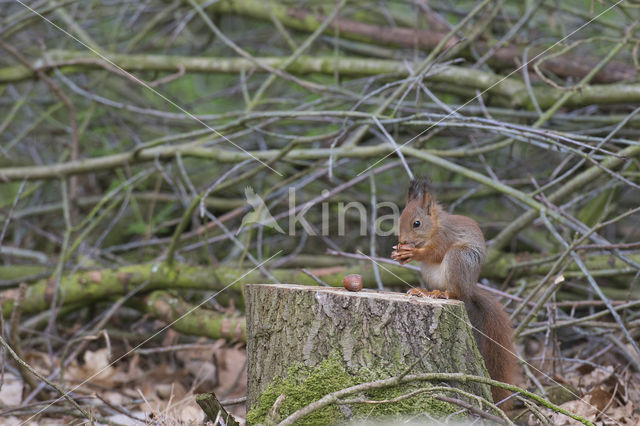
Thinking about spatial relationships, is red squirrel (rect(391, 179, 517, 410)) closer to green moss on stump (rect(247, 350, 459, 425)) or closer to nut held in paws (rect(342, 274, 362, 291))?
nut held in paws (rect(342, 274, 362, 291))

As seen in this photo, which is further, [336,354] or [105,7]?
[105,7]

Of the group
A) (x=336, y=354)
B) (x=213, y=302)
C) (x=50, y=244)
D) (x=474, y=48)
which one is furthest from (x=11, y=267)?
(x=474, y=48)

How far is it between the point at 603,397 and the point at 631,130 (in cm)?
168

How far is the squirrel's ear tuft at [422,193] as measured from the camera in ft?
8.86

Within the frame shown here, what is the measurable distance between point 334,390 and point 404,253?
2.64 ft

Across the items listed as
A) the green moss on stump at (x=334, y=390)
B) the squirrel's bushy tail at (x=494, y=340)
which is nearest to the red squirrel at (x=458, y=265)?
the squirrel's bushy tail at (x=494, y=340)

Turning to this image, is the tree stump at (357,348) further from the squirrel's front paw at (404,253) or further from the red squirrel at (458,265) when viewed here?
the squirrel's front paw at (404,253)

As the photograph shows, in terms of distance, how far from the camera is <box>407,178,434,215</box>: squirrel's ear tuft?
270 cm

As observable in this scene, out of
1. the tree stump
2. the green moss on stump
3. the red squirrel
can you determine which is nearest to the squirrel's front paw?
the red squirrel

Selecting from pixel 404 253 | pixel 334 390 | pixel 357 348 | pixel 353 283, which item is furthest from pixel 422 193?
pixel 334 390

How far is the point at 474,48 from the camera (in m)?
4.36

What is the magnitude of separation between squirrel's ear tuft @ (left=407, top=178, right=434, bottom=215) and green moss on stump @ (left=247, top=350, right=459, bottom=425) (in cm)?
88

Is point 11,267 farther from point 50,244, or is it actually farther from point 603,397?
point 603,397

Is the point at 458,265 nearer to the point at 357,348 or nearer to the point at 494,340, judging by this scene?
the point at 494,340
